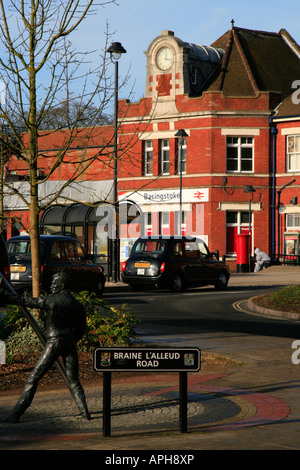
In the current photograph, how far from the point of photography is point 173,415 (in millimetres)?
8102

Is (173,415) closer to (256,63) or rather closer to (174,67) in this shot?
(174,67)

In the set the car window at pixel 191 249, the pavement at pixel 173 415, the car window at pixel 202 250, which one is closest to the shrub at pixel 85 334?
the pavement at pixel 173 415

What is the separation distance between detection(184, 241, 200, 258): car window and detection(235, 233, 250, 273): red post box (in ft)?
34.6

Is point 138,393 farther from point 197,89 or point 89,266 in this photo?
point 197,89

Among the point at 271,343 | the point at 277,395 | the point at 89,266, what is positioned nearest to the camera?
the point at 277,395

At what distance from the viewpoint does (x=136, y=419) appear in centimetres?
791

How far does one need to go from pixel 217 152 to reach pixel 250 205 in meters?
3.82

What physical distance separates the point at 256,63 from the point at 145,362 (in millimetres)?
39170

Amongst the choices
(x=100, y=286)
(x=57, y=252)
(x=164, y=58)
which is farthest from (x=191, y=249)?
(x=164, y=58)

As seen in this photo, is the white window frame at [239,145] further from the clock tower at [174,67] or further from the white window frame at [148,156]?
the white window frame at [148,156]

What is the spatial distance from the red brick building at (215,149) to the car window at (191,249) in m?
12.9

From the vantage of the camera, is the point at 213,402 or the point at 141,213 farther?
the point at 141,213

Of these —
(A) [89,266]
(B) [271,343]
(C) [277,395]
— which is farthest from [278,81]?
(C) [277,395]

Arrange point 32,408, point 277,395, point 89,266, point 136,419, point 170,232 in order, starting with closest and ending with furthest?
point 136,419 < point 32,408 < point 277,395 < point 89,266 < point 170,232
